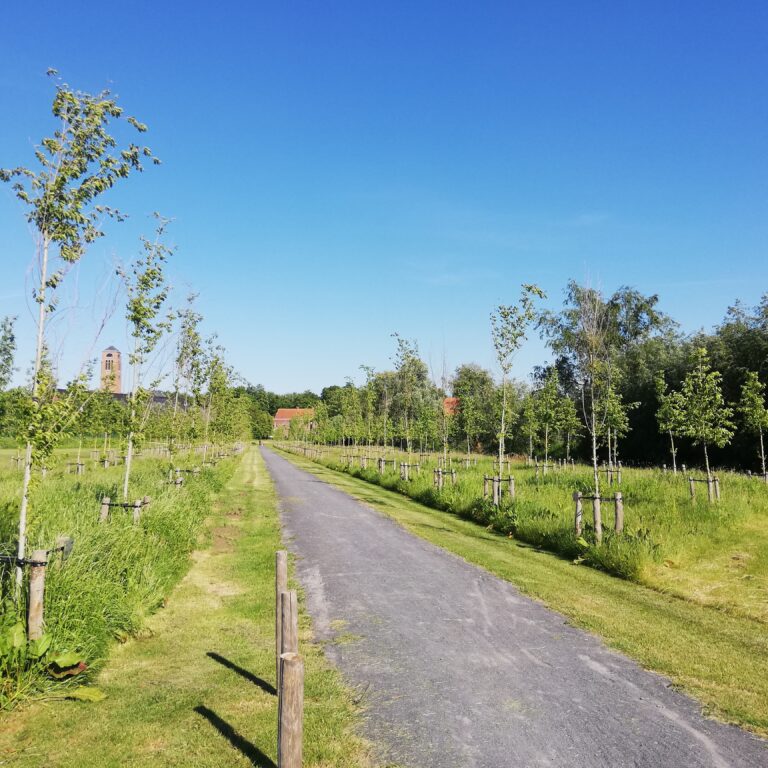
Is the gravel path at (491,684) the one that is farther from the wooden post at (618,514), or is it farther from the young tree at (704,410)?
the young tree at (704,410)

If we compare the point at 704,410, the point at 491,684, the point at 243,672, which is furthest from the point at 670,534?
the point at 704,410

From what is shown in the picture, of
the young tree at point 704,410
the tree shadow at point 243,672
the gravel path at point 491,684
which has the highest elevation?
the young tree at point 704,410

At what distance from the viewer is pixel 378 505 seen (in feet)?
67.8

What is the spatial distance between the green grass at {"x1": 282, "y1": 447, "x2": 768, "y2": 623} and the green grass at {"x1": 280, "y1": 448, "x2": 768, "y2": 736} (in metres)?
0.40

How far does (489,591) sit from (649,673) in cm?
357

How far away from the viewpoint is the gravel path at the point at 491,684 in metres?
4.68

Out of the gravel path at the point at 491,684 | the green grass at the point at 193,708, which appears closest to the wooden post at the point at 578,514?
the gravel path at the point at 491,684

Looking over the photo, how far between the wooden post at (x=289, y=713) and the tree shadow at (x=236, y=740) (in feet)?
3.31

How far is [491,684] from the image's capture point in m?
5.96

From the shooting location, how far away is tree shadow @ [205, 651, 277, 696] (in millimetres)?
5941

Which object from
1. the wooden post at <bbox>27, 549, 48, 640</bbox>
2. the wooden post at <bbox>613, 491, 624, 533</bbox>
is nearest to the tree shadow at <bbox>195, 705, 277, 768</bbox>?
the wooden post at <bbox>27, 549, 48, 640</bbox>

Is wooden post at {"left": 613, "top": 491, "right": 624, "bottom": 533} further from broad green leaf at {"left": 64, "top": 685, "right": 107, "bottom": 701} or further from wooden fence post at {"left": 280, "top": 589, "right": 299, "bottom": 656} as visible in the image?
broad green leaf at {"left": 64, "top": 685, "right": 107, "bottom": 701}

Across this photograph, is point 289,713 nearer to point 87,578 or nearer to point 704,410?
point 87,578

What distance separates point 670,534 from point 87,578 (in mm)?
11519
